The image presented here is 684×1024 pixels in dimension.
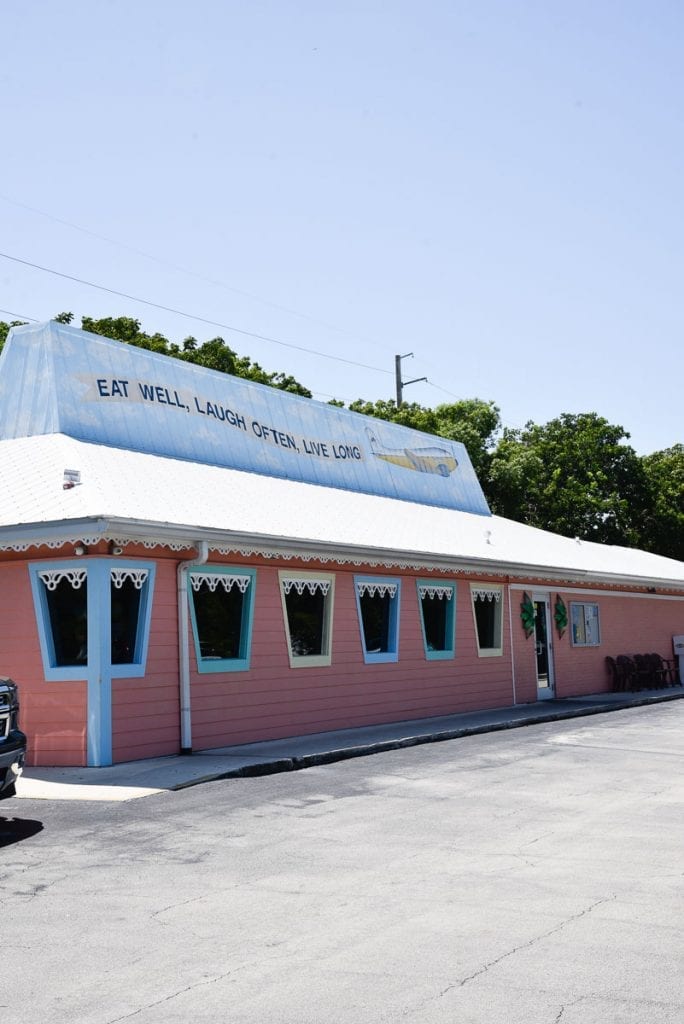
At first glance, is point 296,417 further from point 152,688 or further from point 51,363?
point 152,688

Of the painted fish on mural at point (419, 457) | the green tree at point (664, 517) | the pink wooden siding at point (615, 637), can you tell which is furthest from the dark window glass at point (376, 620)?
the green tree at point (664, 517)

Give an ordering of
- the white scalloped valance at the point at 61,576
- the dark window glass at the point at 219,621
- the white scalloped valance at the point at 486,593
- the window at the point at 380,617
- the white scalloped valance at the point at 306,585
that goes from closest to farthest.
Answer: the white scalloped valance at the point at 61,576, the dark window glass at the point at 219,621, the white scalloped valance at the point at 306,585, the window at the point at 380,617, the white scalloped valance at the point at 486,593

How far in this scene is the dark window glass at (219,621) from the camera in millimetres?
14270

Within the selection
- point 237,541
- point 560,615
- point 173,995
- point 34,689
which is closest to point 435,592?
point 560,615

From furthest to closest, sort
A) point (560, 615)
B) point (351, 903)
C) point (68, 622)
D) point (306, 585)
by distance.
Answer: point (560, 615) < point (306, 585) < point (68, 622) < point (351, 903)

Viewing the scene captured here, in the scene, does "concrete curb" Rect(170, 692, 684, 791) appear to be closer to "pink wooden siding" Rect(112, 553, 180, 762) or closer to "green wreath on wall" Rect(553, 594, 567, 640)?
"pink wooden siding" Rect(112, 553, 180, 762)

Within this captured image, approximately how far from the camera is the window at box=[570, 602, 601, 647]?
25.0 meters

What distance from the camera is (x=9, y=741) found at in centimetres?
920

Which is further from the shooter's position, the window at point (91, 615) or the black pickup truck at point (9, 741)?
the window at point (91, 615)

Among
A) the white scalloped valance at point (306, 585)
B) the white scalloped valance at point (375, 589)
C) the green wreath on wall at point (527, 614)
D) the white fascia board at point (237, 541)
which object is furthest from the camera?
the green wreath on wall at point (527, 614)

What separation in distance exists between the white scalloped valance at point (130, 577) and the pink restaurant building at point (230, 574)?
0.09 feet

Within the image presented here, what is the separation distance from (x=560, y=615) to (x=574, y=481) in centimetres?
2916

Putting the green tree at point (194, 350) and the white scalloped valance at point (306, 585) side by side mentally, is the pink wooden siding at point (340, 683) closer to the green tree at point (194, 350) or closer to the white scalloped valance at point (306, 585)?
the white scalloped valance at point (306, 585)

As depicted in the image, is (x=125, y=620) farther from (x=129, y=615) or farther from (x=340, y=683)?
(x=340, y=683)
